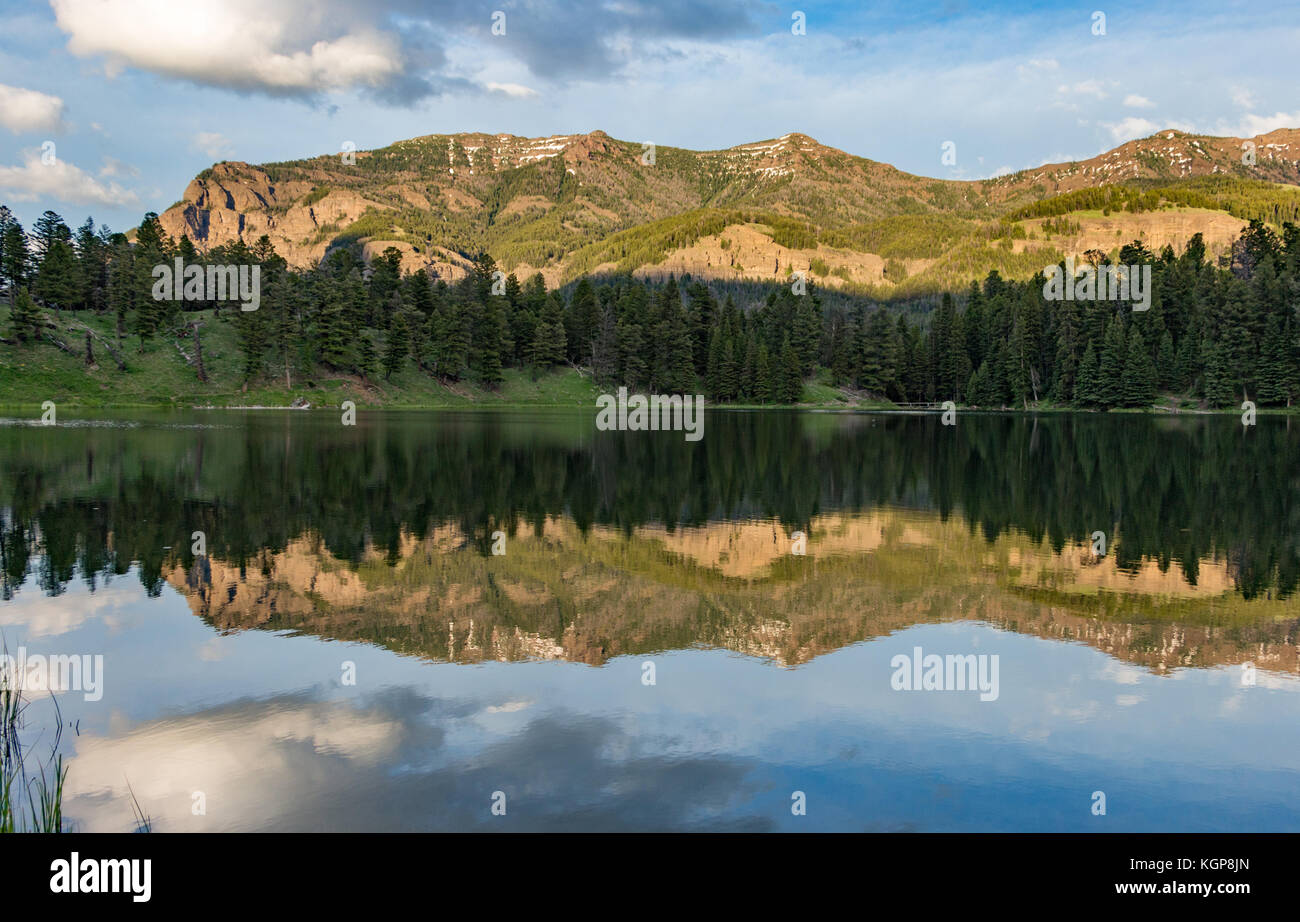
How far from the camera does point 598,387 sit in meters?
Answer: 137

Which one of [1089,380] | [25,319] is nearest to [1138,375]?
[1089,380]

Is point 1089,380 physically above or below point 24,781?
above

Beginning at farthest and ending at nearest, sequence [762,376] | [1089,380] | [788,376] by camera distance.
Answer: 1. [762,376]
2. [788,376]
3. [1089,380]

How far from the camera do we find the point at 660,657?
43.1 feet

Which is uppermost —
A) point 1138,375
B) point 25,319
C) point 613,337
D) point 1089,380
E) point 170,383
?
point 613,337

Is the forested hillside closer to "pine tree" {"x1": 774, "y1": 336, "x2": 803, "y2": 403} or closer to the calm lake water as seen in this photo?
"pine tree" {"x1": 774, "y1": 336, "x2": 803, "y2": 403}

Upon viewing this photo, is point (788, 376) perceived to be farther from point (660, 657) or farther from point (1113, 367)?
point (660, 657)

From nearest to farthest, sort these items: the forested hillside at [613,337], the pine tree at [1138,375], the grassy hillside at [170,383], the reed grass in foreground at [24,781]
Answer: the reed grass in foreground at [24,781] → the grassy hillside at [170,383] → the forested hillside at [613,337] → the pine tree at [1138,375]

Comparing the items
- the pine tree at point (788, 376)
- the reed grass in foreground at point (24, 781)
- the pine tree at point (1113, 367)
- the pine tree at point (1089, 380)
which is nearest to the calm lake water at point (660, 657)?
the reed grass in foreground at point (24, 781)

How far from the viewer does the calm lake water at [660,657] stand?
855 centimetres

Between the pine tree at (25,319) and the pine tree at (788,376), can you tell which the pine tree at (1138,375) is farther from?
the pine tree at (25,319)

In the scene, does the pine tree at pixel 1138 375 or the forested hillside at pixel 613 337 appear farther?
the pine tree at pixel 1138 375
